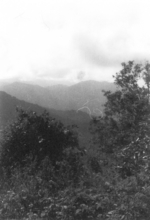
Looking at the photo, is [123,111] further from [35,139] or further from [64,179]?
[64,179]

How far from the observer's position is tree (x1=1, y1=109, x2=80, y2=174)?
1605 cm

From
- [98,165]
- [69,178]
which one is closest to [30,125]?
[98,165]

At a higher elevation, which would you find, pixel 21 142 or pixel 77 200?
pixel 21 142

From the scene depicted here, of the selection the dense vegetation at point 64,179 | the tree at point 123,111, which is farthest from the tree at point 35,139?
the tree at point 123,111

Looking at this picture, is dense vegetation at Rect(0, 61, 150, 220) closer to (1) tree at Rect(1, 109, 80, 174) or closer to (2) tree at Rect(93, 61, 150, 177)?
(1) tree at Rect(1, 109, 80, 174)

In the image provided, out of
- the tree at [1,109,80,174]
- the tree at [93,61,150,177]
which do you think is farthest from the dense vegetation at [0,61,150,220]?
the tree at [93,61,150,177]

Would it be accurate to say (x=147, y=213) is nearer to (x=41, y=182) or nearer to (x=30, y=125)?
(x=41, y=182)

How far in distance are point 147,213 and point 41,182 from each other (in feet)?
13.3

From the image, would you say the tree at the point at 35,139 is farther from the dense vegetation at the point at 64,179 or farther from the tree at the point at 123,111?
the tree at the point at 123,111

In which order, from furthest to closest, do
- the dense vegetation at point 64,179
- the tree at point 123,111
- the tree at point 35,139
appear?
the tree at point 123,111
the tree at point 35,139
the dense vegetation at point 64,179

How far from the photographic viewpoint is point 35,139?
1720cm

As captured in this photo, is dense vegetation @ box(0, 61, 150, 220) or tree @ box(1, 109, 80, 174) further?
tree @ box(1, 109, 80, 174)

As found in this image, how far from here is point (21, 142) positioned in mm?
16719

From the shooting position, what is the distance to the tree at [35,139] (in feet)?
52.6
